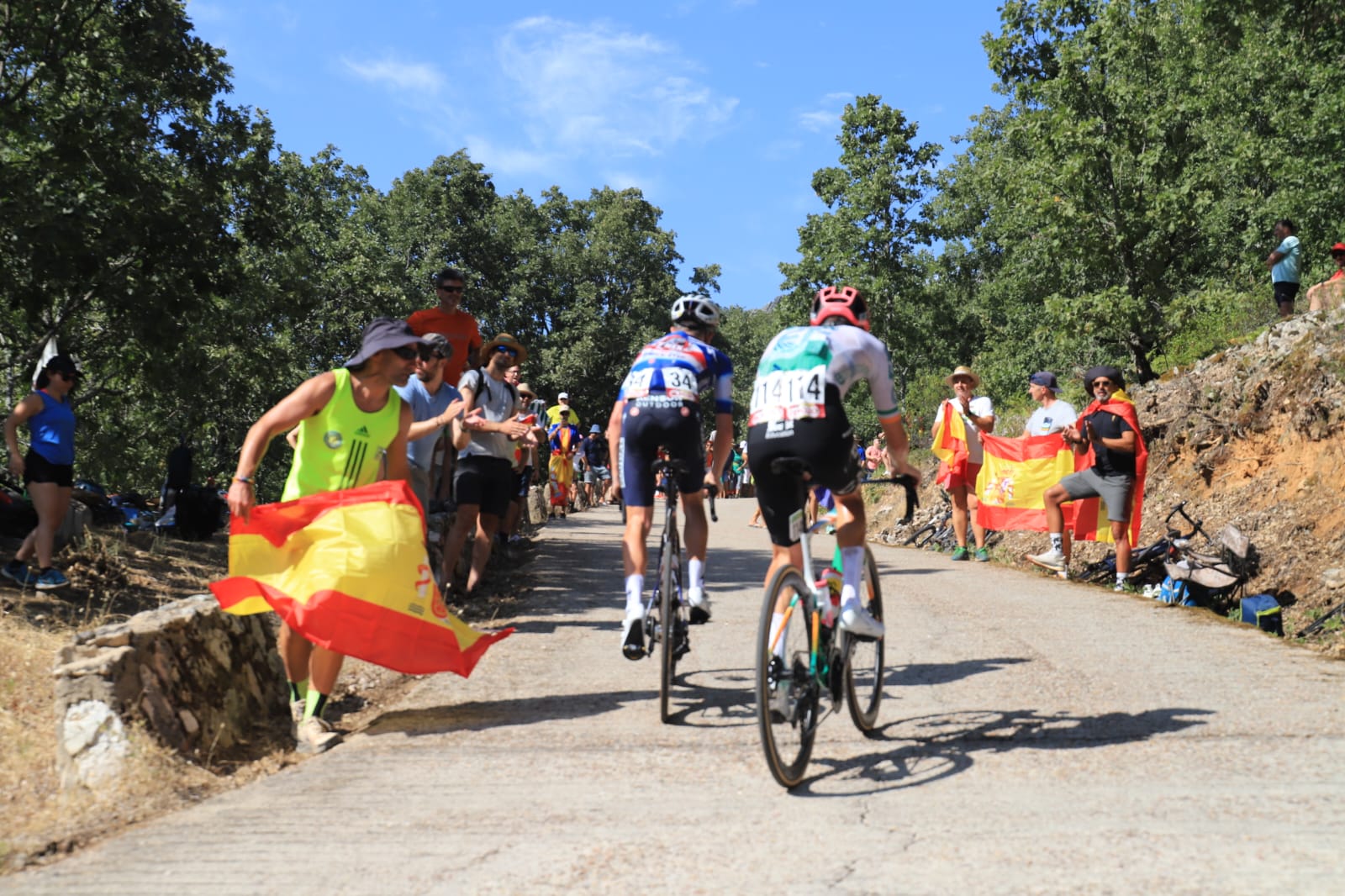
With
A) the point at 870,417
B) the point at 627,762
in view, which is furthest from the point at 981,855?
the point at 870,417

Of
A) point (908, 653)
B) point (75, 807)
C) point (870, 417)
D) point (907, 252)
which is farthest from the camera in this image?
point (870, 417)

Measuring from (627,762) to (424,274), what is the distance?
50191mm

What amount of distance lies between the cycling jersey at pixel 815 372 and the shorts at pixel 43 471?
7.19 m

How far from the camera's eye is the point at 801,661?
16.0ft

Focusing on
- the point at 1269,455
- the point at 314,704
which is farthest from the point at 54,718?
the point at 1269,455

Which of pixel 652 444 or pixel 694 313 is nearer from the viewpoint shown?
pixel 652 444

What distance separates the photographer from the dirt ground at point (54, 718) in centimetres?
434

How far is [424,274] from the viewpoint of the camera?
53.4 meters

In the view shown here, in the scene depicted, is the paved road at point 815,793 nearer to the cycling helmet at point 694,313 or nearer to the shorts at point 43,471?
the cycling helmet at point 694,313

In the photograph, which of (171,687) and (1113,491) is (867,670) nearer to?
(171,687)

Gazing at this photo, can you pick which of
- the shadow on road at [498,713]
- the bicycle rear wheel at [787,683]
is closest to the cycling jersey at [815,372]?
the bicycle rear wheel at [787,683]

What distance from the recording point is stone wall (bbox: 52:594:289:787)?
4.72 meters

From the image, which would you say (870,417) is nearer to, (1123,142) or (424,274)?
(424,274)

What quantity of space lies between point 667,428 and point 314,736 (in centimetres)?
226
